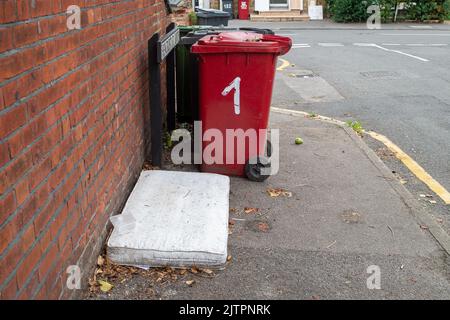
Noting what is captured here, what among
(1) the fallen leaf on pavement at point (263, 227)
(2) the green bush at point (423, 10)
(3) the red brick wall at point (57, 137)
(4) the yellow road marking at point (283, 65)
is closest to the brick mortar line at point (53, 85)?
(3) the red brick wall at point (57, 137)

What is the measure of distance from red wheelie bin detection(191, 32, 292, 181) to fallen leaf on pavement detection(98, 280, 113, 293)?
6.94ft

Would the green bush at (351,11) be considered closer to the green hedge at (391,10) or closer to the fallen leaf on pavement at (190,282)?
the green hedge at (391,10)

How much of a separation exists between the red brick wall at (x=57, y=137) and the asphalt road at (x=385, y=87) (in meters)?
3.64

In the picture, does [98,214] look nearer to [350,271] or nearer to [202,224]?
[202,224]

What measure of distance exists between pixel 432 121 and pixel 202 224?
17.8ft

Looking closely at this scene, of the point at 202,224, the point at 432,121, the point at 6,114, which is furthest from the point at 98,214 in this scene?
the point at 432,121

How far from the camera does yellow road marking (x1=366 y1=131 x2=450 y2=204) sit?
5445mm

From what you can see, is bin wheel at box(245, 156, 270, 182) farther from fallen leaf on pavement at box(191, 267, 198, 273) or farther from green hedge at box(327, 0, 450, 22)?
green hedge at box(327, 0, 450, 22)

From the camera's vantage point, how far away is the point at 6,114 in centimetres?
205

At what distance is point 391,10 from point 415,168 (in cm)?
2131

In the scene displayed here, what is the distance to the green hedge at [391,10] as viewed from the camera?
25.1 metres

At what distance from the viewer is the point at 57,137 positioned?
2646 millimetres

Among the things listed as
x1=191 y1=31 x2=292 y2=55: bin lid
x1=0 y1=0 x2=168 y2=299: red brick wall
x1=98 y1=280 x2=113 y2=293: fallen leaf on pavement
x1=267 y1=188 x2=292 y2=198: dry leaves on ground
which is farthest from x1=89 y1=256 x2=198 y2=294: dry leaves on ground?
x1=191 y1=31 x2=292 y2=55: bin lid
